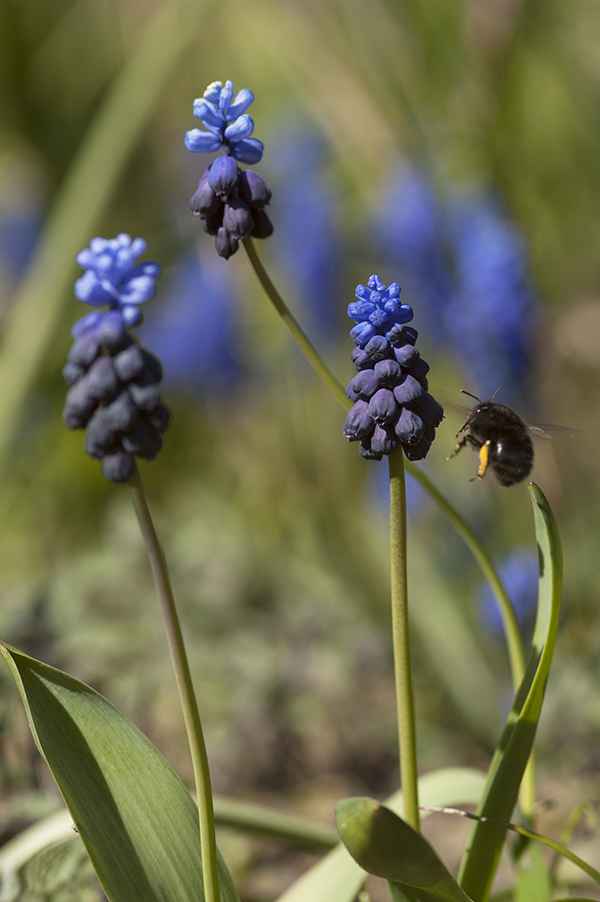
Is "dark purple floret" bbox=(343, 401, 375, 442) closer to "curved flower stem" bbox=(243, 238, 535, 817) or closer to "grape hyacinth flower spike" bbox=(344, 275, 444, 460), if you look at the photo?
"grape hyacinth flower spike" bbox=(344, 275, 444, 460)

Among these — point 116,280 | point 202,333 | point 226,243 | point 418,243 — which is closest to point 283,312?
point 226,243

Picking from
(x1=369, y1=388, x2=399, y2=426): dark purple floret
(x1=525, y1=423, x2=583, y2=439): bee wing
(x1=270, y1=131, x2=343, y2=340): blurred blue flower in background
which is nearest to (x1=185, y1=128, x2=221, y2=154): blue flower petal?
(x1=369, y1=388, x2=399, y2=426): dark purple floret

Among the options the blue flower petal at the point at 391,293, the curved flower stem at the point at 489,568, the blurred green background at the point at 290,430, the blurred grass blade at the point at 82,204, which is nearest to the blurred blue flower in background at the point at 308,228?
the blurred green background at the point at 290,430

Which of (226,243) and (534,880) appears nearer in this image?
(226,243)

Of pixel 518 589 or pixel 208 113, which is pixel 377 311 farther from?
pixel 518 589

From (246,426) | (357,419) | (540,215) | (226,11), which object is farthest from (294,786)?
(226,11)

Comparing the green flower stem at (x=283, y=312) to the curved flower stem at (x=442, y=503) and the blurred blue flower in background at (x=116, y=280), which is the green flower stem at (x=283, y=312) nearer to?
the curved flower stem at (x=442, y=503)

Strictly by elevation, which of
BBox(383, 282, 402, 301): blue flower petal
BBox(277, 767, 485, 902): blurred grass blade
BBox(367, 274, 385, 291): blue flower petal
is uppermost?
BBox(367, 274, 385, 291): blue flower petal
